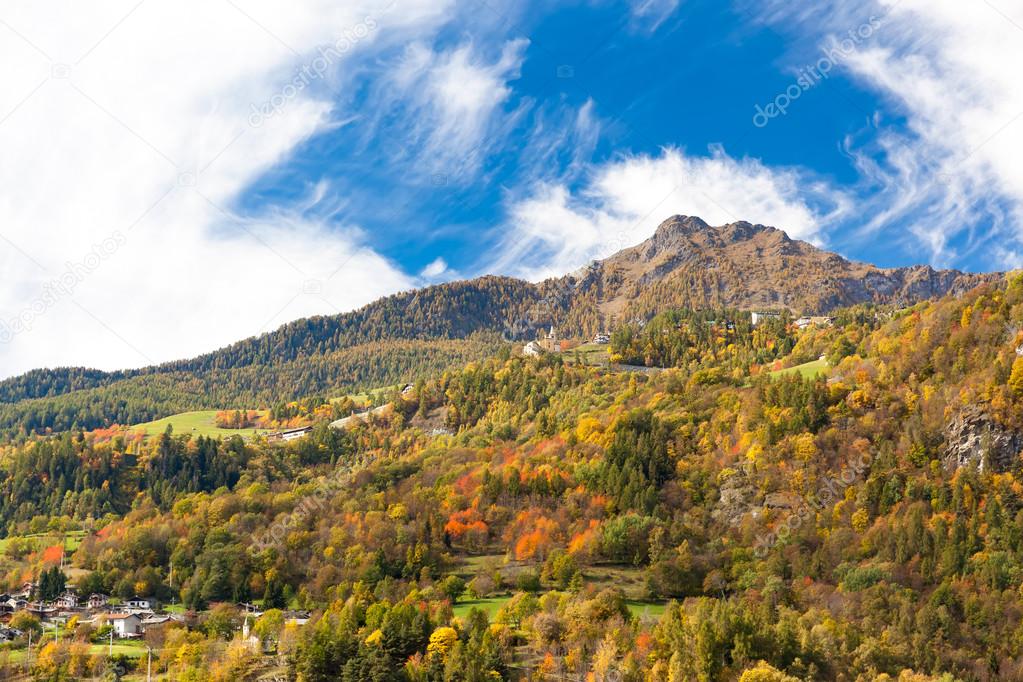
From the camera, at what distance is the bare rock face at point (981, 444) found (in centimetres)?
13075

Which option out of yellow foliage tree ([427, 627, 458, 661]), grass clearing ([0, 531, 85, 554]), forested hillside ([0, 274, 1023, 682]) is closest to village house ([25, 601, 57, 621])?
forested hillside ([0, 274, 1023, 682])

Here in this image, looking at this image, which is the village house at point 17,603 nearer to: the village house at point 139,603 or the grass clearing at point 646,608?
the village house at point 139,603

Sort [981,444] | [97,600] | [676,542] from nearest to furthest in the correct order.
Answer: [97,600], [676,542], [981,444]

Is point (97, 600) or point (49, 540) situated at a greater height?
point (49, 540)

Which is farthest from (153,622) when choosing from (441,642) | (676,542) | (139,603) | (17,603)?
(676,542)

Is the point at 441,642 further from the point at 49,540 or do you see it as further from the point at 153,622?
the point at 49,540

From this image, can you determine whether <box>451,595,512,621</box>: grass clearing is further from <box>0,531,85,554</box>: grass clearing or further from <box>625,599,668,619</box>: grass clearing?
<box>0,531,85,554</box>: grass clearing

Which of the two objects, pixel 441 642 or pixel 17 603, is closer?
pixel 441 642

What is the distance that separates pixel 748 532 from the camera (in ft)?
431

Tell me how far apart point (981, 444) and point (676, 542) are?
46.1m

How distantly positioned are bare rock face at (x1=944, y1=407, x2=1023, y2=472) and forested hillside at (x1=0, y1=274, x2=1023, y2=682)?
32cm

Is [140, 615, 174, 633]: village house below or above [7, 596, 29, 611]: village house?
below

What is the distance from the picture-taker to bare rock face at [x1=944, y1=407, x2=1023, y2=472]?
429 feet

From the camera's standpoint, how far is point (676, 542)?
426ft
